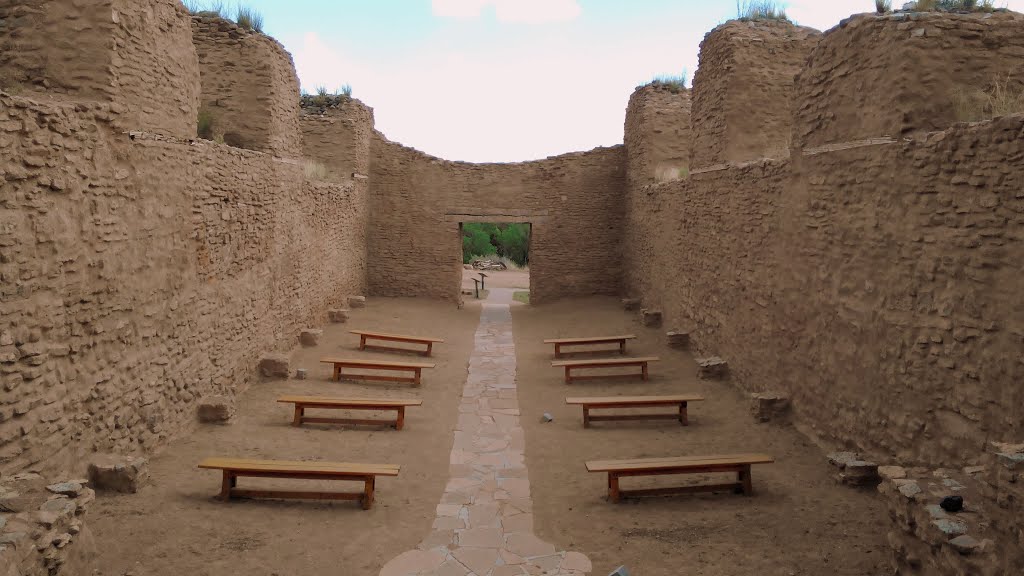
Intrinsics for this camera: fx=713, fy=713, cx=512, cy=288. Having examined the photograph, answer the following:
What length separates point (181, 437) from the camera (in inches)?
318

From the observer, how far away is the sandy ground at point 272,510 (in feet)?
18.2

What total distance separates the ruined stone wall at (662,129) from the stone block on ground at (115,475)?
12917 mm

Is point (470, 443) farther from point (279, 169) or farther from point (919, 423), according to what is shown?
point (279, 169)

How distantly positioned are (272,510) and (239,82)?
833 cm

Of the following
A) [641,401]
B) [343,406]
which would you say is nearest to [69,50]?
[343,406]

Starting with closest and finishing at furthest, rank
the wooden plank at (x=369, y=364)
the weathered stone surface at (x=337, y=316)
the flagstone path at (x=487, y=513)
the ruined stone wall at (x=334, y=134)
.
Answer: the flagstone path at (x=487, y=513) < the wooden plank at (x=369, y=364) < the weathered stone surface at (x=337, y=316) < the ruined stone wall at (x=334, y=134)

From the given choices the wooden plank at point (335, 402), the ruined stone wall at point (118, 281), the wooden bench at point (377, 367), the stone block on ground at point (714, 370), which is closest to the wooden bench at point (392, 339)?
the wooden bench at point (377, 367)

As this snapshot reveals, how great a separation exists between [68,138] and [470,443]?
5338 mm

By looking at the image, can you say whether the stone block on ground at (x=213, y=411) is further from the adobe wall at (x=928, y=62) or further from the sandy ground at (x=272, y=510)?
the adobe wall at (x=928, y=62)

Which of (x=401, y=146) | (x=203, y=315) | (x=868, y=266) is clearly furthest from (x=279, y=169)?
(x=868, y=266)

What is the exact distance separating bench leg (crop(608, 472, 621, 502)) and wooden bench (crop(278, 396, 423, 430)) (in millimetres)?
3254

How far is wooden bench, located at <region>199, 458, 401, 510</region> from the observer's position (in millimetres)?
6580

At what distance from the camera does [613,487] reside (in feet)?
22.8

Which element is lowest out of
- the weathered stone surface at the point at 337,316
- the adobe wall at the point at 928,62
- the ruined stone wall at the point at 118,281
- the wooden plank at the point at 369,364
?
the wooden plank at the point at 369,364
